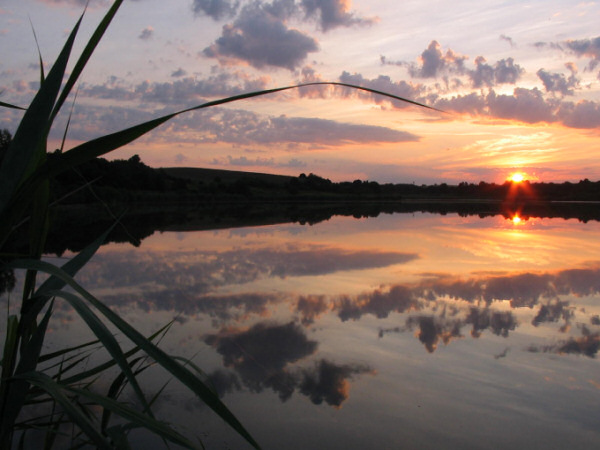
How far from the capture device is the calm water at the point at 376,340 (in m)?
4.29

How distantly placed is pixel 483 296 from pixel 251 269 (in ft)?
15.9

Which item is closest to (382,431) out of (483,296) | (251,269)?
(483,296)

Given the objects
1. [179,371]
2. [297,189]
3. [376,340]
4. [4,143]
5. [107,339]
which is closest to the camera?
[179,371]

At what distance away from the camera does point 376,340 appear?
21.4ft

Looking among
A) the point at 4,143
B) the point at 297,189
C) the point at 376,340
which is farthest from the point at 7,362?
the point at 297,189

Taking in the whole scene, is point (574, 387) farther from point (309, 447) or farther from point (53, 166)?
point (53, 166)

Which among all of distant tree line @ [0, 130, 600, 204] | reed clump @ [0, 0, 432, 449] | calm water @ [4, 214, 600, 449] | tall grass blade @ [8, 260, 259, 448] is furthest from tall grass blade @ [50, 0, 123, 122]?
distant tree line @ [0, 130, 600, 204]

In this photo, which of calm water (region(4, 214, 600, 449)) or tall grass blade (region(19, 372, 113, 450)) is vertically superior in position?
tall grass blade (region(19, 372, 113, 450))

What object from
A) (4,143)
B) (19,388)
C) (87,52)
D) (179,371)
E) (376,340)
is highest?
(4,143)

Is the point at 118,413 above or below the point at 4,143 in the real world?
below

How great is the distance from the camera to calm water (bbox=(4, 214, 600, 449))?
4.29 metres

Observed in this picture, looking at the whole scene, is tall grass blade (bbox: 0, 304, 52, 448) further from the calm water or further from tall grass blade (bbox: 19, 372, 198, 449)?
the calm water

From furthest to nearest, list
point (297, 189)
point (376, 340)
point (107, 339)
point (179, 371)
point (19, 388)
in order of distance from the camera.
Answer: point (297, 189) → point (376, 340) → point (19, 388) → point (107, 339) → point (179, 371)

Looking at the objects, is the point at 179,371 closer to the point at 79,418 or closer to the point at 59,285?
the point at 79,418
